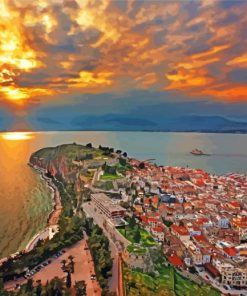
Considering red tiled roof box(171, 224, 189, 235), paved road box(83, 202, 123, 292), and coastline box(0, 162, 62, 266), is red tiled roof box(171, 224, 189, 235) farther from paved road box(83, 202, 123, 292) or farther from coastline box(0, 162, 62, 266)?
coastline box(0, 162, 62, 266)

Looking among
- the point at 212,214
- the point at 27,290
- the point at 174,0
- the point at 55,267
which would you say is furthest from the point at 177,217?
the point at 174,0

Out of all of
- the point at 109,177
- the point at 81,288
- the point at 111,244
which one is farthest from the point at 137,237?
the point at 109,177

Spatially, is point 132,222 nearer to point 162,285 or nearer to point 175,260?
point 175,260

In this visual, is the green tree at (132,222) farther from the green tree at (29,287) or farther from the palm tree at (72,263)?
the green tree at (29,287)

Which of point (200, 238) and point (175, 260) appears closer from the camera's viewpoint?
point (175, 260)

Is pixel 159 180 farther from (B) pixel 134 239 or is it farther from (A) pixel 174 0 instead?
(A) pixel 174 0

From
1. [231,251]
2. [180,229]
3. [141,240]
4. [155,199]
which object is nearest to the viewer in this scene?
[231,251]

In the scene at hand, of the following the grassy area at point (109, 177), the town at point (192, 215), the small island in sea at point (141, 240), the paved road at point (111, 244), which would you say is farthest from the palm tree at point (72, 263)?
the grassy area at point (109, 177)
